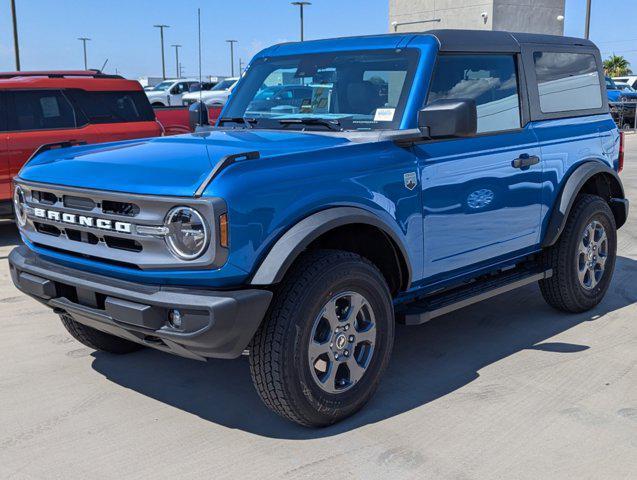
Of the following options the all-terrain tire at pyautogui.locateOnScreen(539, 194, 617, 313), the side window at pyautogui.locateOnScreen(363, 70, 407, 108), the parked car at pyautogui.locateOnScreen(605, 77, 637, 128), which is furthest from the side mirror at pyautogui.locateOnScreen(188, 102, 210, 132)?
the parked car at pyautogui.locateOnScreen(605, 77, 637, 128)

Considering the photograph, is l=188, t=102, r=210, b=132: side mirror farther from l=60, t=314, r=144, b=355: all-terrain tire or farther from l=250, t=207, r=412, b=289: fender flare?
l=250, t=207, r=412, b=289: fender flare

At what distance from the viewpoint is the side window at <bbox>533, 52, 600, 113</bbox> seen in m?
5.17

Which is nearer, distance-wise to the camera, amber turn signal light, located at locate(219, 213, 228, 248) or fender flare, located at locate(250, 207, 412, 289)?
amber turn signal light, located at locate(219, 213, 228, 248)

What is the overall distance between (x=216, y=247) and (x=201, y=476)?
972 millimetres

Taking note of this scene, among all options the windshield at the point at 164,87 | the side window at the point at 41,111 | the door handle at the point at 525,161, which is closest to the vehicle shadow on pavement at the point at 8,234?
the side window at the point at 41,111

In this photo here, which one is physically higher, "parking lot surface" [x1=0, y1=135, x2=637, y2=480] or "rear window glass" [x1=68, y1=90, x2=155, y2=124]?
"rear window glass" [x1=68, y1=90, x2=155, y2=124]

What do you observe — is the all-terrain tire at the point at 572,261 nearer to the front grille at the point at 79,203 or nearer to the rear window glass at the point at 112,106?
the front grille at the point at 79,203

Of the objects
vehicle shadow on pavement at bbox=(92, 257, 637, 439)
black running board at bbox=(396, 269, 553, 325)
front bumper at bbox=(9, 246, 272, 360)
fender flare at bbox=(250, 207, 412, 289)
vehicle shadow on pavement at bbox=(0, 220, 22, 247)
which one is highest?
fender flare at bbox=(250, 207, 412, 289)

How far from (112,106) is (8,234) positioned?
1.95m

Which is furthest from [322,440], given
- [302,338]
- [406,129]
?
[406,129]

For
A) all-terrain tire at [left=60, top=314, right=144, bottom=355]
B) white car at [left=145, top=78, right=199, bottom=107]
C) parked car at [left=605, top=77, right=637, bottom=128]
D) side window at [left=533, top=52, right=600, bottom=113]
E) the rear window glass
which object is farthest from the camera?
white car at [left=145, top=78, right=199, bottom=107]

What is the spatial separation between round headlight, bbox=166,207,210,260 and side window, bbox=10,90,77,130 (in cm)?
598

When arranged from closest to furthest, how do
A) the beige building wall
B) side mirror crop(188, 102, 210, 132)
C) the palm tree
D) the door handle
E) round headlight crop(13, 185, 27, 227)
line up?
round headlight crop(13, 185, 27, 227) → the door handle → side mirror crop(188, 102, 210, 132) → the beige building wall → the palm tree

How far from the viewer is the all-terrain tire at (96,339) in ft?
15.0
